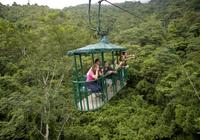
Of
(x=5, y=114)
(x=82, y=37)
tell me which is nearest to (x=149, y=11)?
(x=82, y=37)

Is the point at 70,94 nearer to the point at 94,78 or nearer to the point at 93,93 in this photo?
the point at 93,93

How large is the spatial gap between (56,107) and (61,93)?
2.67 ft

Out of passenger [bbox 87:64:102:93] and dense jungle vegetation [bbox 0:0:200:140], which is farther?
dense jungle vegetation [bbox 0:0:200:140]

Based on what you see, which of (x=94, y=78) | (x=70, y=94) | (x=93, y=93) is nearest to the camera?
(x=94, y=78)

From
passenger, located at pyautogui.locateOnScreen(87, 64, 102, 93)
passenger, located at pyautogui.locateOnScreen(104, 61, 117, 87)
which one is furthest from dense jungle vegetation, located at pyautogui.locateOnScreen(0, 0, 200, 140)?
passenger, located at pyautogui.locateOnScreen(87, 64, 102, 93)

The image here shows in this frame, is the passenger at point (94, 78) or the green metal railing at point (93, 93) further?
the passenger at point (94, 78)

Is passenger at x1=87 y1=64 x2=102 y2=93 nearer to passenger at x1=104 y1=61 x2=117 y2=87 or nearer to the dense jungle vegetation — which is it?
passenger at x1=104 y1=61 x2=117 y2=87

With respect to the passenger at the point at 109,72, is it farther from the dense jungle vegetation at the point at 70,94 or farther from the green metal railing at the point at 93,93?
the dense jungle vegetation at the point at 70,94

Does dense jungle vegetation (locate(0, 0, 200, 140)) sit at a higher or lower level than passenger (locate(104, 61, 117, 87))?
lower

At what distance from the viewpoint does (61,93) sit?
57.9ft

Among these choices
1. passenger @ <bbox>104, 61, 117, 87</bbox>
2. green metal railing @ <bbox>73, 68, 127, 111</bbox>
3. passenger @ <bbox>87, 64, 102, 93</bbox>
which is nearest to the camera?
green metal railing @ <bbox>73, 68, 127, 111</bbox>

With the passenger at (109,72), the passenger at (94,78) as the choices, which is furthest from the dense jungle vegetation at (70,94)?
the passenger at (94,78)

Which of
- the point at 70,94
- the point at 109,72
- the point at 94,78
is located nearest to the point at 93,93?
the point at 94,78

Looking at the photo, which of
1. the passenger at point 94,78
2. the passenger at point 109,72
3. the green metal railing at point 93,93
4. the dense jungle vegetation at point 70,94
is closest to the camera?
the green metal railing at point 93,93
